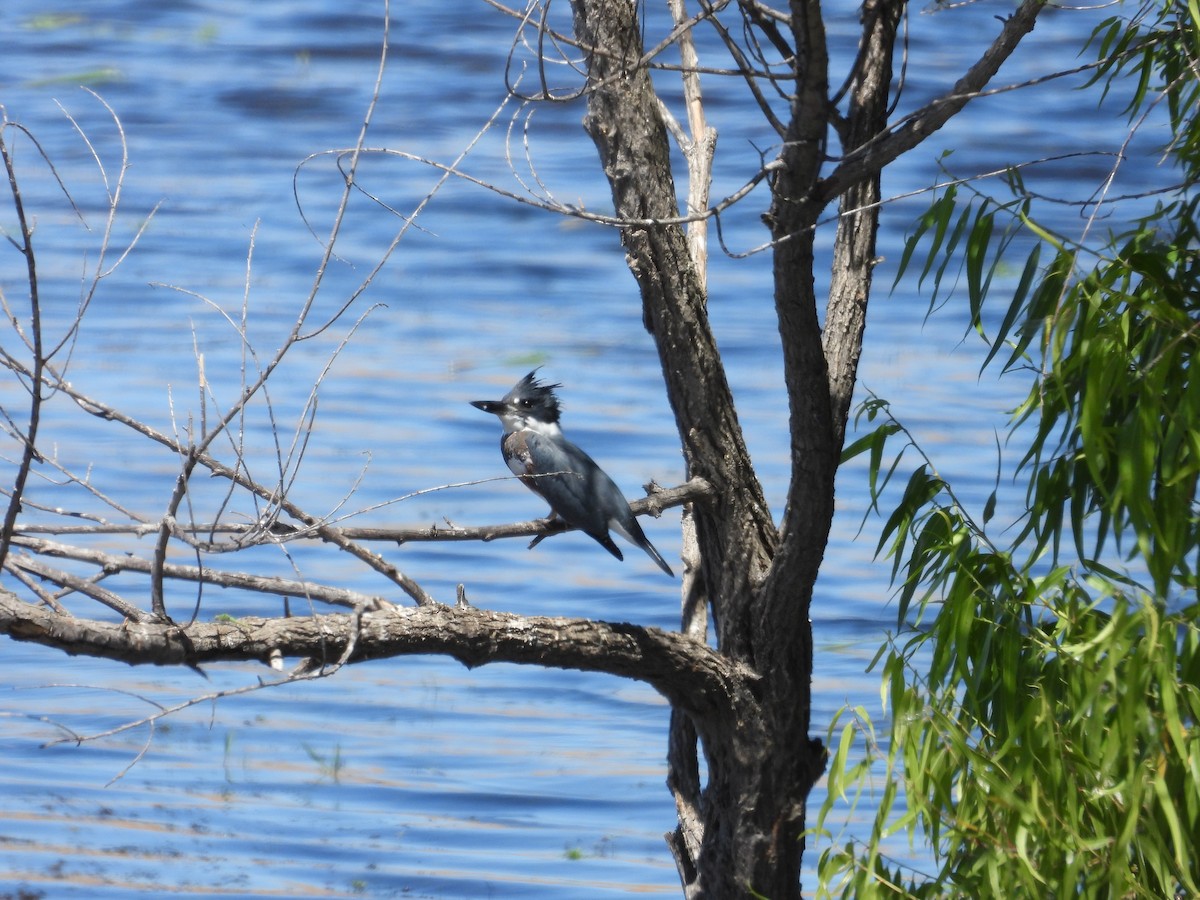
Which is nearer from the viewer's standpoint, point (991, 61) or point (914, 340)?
point (991, 61)

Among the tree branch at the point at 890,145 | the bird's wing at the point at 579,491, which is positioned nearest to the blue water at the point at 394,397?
the bird's wing at the point at 579,491

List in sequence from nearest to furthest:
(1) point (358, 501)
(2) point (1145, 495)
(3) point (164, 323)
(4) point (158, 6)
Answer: (2) point (1145, 495)
(1) point (358, 501)
(3) point (164, 323)
(4) point (158, 6)

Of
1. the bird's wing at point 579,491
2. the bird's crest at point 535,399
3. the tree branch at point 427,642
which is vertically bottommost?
the tree branch at point 427,642

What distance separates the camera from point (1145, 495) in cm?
195

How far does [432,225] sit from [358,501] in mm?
2418

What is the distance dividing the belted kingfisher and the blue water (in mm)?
957

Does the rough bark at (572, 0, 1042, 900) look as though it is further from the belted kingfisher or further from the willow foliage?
the belted kingfisher

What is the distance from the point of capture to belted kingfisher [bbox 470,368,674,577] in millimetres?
2994

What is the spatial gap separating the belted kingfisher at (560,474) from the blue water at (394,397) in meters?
0.96

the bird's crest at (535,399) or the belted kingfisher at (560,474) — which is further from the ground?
the bird's crest at (535,399)

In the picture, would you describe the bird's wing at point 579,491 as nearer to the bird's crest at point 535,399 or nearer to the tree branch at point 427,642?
the bird's crest at point 535,399

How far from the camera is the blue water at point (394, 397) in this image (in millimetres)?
5164

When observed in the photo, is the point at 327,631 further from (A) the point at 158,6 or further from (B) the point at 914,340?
(A) the point at 158,6

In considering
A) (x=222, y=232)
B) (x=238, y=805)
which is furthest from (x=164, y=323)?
(x=238, y=805)
